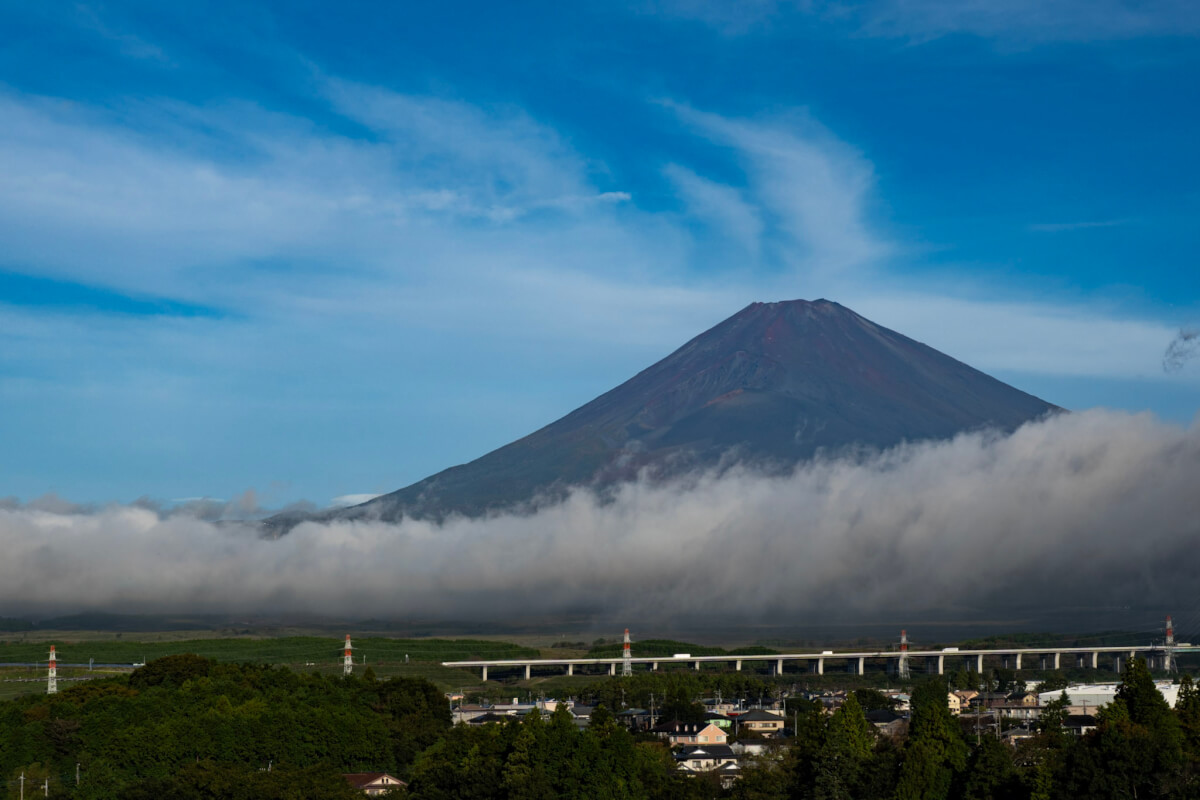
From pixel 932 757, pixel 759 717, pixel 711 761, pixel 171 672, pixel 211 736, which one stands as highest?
pixel 932 757

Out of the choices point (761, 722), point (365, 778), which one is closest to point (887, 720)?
point (761, 722)

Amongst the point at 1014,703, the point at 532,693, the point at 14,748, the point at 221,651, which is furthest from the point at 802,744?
the point at 221,651

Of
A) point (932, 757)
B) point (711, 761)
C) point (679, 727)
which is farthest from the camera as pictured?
point (679, 727)

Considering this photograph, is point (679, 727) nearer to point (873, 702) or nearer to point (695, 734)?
point (695, 734)

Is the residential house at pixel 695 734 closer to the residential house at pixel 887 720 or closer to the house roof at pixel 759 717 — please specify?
the house roof at pixel 759 717

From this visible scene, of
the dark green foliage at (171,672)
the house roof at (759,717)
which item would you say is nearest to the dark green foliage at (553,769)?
the house roof at (759,717)

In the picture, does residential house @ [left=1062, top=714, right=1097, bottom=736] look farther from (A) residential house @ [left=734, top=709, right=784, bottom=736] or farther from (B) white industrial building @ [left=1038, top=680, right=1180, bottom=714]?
(A) residential house @ [left=734, top=709, right=784, bottom=736]

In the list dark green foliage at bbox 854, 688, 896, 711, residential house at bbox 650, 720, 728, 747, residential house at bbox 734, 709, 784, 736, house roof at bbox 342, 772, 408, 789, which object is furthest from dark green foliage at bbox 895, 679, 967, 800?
dark green foliage at bbox 854, 688, 896, 711
